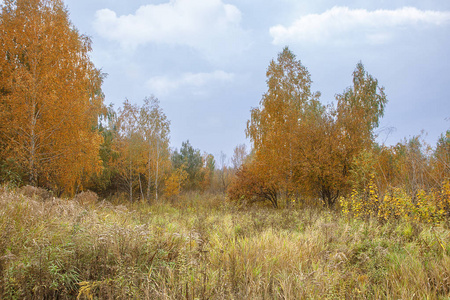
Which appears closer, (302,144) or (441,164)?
(441,164)

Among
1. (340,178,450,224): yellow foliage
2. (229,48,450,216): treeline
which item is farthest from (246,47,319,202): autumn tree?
(340,178,450,224): yellow foliage

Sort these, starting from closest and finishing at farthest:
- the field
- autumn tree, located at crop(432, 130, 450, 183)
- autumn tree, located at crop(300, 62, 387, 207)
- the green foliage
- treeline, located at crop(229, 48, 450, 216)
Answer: the field, autumn tree, located at crop(432, 130, 450, 183), treeline, located at crop(229, 48, 450, 216), autumn tree, located at crop(300, 62, 387, 207), the green foliage

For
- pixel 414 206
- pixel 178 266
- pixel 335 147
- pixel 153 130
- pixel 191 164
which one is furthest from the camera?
pixel 191 164

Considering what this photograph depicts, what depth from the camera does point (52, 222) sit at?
3.77 meters

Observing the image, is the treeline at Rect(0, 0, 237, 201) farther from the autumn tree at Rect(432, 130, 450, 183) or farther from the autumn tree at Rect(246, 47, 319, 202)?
the autumn tree at Rect(432, 130, 450, 183)

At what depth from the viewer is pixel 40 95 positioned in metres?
9.38

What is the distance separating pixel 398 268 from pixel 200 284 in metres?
2.60

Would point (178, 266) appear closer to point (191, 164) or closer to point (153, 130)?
point (153, 130)

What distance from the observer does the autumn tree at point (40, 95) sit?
9.38 m

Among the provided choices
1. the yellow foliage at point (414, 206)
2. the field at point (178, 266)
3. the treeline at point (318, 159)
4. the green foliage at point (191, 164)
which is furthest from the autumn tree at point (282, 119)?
the green foliage at point (191, 164)

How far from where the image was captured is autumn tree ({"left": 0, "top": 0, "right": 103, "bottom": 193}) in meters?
9.38

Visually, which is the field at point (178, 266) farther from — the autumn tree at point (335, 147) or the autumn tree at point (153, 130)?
the autumn tree at point (153, 130)

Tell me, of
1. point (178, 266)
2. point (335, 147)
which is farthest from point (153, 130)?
point (178, 266)

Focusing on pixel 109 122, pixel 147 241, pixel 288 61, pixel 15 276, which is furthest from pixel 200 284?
pixel 109 122
